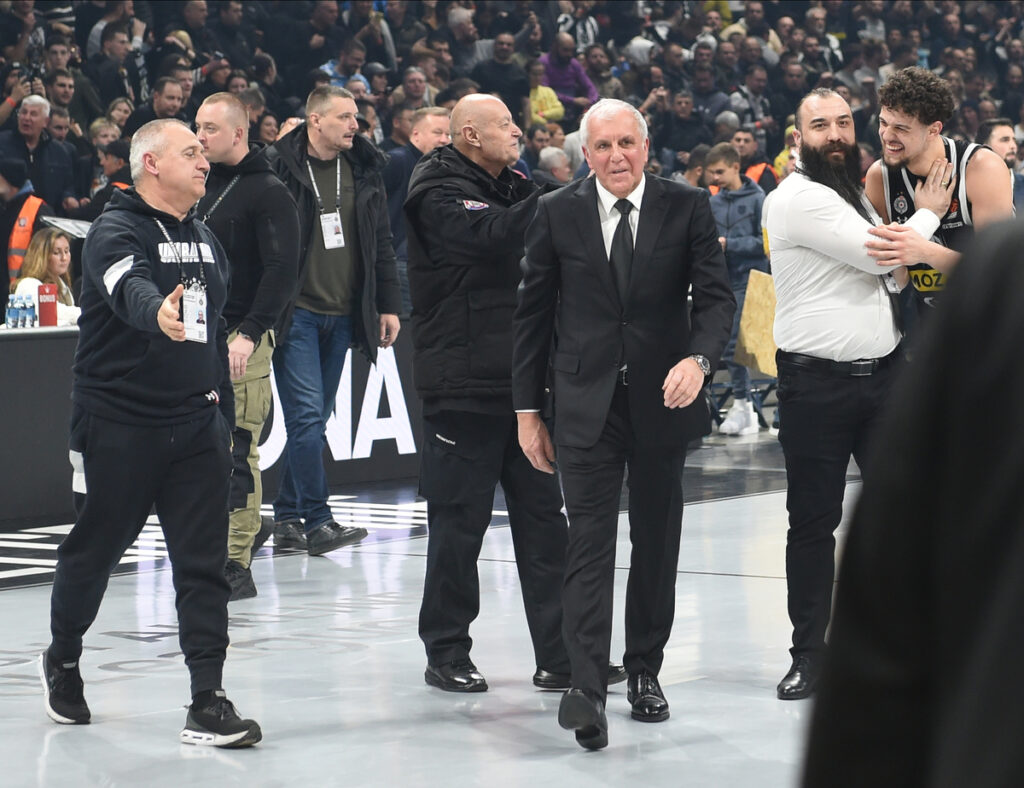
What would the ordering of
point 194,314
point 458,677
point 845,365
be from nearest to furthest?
point 194,314 < point 845,365 < point 458,677

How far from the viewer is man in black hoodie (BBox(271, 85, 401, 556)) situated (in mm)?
8344

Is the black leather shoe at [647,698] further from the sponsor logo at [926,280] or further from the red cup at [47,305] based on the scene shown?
the red cup at [47,305]

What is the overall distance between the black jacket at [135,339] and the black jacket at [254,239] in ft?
6.45

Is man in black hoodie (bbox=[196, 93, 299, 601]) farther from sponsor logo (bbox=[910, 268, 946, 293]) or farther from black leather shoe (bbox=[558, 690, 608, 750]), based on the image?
sponsor logo (bbox=[910, 268, 946, 293])

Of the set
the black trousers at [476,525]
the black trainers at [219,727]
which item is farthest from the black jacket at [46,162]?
the black trainers at [219,727]

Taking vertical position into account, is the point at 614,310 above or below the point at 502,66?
below

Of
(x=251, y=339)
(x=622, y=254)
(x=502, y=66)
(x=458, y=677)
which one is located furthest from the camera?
(x=502, y=66)

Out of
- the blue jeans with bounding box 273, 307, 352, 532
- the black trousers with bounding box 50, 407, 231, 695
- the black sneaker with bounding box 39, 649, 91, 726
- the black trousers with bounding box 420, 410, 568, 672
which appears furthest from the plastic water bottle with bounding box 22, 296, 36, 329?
the black sneaker with bounding box 39, 649, 91, 726

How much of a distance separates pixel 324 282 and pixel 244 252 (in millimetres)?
1089

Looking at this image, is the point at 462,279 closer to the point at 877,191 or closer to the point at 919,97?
the point at 877,191

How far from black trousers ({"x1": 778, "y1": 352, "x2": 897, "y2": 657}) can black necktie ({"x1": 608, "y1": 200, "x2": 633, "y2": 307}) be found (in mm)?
650

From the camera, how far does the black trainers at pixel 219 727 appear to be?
498 centimetres

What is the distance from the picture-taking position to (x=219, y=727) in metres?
4.98

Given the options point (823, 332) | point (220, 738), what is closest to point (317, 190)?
point (823, 332)
